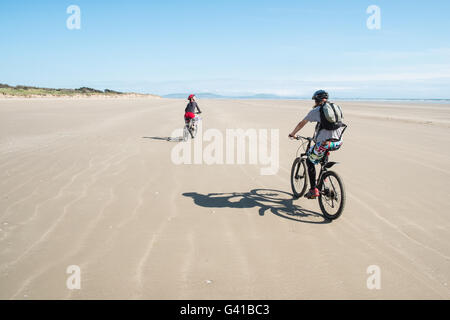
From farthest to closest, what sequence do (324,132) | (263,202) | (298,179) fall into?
1. (298,179)
2. (263,202)
3. (324,132)

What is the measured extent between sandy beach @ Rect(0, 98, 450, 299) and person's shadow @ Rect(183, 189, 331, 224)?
0.06ft

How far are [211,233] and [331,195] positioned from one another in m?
1.95

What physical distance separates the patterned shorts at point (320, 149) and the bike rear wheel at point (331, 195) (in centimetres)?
32

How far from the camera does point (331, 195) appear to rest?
4.52 m

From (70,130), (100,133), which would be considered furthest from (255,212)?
(70,130)

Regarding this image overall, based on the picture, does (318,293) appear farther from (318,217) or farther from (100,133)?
(100,133)

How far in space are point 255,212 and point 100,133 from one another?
34.9ft

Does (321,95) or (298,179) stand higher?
(321,95)

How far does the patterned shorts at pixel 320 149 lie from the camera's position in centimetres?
441

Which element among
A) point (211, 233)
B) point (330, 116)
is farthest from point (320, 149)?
point (211, 233)

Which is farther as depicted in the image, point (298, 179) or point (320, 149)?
point (298, 179)

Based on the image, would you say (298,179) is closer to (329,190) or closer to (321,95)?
(329,190)

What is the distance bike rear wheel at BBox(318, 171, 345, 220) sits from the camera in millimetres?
4314

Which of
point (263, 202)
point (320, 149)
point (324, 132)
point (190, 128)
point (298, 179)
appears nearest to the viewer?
point (324, 132)
